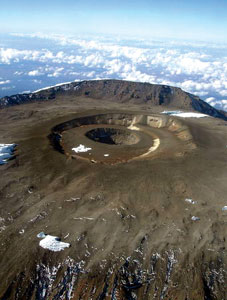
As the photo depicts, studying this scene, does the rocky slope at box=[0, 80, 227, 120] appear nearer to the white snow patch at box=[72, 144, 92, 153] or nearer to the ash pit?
the ash pit

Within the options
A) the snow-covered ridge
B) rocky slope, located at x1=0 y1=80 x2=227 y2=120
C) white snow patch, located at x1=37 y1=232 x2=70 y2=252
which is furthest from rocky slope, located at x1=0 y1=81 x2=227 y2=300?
rocky slope, located at x1=0 y1=80 x2=227 y2=120

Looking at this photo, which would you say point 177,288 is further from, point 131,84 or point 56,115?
point 131,84

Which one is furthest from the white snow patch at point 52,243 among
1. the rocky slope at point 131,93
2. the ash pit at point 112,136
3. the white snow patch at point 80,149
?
the rocky slope at point 131,93

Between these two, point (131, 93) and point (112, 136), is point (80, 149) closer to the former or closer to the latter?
point (112, 136)

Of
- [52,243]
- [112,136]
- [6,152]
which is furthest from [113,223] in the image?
[112,136]

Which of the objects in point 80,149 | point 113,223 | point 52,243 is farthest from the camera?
point 80,149
